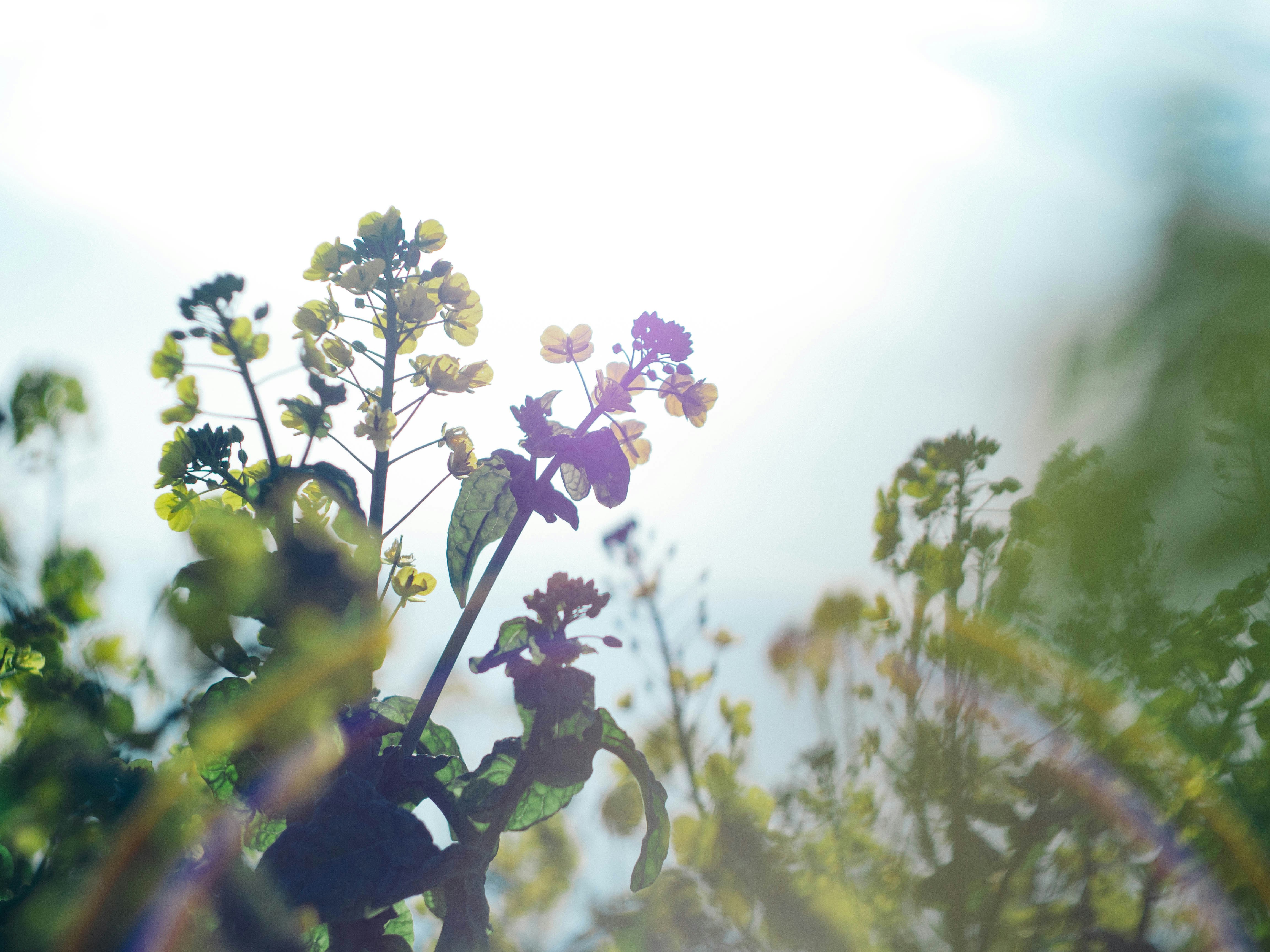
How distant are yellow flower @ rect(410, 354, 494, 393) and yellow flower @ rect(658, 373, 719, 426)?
5.6 inches

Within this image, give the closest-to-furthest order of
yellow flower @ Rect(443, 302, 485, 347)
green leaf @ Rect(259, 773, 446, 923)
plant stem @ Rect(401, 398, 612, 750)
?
green leaf @ Rect(259, 773, 446, 923), plant stem @ Rect(401, 398, 612, 750), yellow flower @ Rect(443, 302, 485, 347)

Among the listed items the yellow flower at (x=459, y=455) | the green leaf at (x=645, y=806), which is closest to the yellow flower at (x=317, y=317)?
the yellow flower at (x=459, y=455)

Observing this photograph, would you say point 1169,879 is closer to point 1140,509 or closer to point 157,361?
point 1140,509

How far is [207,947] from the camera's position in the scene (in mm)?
447

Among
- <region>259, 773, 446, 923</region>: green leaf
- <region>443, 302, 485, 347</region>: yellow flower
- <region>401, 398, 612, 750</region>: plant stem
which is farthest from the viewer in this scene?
<region>443, 302, 485, 347</region>: yellow flower

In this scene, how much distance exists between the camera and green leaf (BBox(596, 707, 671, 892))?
50 cm

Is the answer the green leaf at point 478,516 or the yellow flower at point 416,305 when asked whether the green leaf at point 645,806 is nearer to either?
the green leaf at point 478,516

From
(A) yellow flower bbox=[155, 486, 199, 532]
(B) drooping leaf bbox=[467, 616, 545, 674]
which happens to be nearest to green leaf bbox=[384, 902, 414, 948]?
(B) drooping leaf bbox=[467, 616, 545, 674]

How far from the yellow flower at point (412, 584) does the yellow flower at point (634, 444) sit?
19cm

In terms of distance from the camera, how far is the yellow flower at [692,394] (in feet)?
1.83

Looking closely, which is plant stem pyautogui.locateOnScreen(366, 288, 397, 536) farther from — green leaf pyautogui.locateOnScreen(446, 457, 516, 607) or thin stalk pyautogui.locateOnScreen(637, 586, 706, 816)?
thin stalk pyautogui.locateOnScreen(637, 586, 706, 816)

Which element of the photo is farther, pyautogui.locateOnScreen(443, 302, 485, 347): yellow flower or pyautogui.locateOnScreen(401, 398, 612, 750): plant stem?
pyautogui.locateOnScreen(443, 302, 485, 347): yellow flower

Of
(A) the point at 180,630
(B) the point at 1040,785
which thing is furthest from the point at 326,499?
(B) the point at 1040,785

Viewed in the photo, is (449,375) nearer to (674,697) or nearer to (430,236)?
(430,236)
